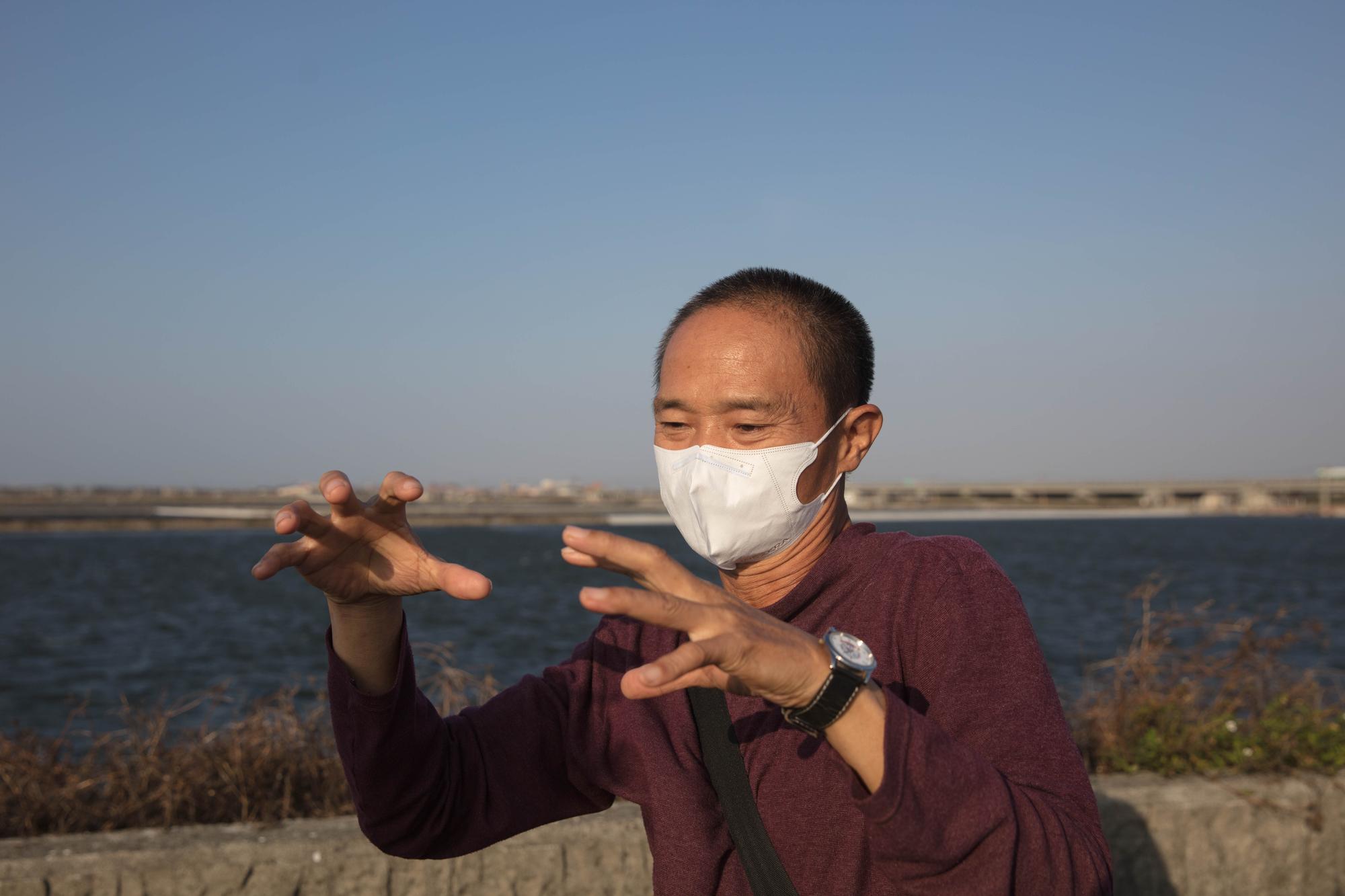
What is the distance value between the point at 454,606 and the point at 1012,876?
118 ft

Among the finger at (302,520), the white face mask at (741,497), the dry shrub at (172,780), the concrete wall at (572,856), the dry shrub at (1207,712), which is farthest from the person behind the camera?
the dry shrub at (1207,712)

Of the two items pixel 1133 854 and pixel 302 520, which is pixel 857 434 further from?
pixel 1133 854

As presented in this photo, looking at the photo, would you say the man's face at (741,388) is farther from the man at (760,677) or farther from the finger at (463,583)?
the finger at (463,583)

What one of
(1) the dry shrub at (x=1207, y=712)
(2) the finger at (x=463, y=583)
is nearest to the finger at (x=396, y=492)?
(2) the finger at (x=463, y=583)

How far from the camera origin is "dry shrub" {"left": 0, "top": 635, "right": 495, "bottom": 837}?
179 inches

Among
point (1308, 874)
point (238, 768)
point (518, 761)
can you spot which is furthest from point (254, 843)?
point (1308, 874)

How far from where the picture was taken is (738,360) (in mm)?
2014

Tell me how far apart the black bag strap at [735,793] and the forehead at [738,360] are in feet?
1.99

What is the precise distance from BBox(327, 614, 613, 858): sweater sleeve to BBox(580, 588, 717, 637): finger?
80 cm

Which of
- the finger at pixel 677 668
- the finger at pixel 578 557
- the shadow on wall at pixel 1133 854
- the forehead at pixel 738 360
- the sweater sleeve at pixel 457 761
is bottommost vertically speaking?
the shadow on wall at pixel 1133 854

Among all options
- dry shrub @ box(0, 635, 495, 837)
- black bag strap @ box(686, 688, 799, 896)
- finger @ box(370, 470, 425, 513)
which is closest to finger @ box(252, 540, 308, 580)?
finger @ box(370, 470, 425, 513)

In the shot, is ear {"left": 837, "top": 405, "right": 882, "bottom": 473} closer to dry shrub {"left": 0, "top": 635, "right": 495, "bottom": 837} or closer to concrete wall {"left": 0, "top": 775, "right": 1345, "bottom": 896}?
concrete wall {"left": 0, "top": 775, "right": 1345, "bottom": 896}

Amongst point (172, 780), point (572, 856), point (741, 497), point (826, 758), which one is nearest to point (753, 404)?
point (741, 497)

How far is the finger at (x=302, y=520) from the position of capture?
1634 mm
